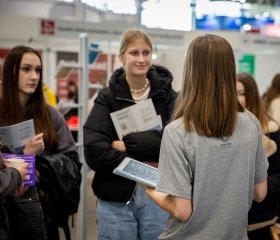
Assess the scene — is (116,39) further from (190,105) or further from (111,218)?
(190,105)

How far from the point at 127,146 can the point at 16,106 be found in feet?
2.07

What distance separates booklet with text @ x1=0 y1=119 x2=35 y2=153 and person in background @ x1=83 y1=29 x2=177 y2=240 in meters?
0.32

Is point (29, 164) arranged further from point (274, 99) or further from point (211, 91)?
point (274, 99)

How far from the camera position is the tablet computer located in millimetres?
1722

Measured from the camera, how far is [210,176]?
1556 mm

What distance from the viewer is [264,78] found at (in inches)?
449

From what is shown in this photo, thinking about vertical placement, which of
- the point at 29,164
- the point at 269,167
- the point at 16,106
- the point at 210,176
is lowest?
the point at 269,167

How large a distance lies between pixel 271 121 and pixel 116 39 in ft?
14.1

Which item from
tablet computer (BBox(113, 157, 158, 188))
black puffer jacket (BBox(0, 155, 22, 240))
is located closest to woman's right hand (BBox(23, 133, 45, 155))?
black puffer jacket (BBox(0, 155, 22, 240))

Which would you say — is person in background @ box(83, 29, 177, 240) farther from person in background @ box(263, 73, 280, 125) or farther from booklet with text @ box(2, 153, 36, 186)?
person in background @ box(263, 73, 280, 125)

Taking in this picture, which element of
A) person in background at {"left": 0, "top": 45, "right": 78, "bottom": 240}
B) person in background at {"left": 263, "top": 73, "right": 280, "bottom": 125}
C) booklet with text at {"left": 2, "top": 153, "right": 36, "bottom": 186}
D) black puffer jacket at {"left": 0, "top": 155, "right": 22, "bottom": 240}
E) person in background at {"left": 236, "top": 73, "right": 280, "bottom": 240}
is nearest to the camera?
black puffer jacket at {"left": 0, "top": 155, "right": 22, "bottom": 240}

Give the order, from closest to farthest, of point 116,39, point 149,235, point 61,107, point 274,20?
1. point 149,235
2. point 61,107
3. point 116,39
4. point 274,20

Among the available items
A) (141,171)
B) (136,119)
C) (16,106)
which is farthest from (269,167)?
(16,106)

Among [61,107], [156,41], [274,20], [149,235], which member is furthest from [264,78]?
[149,235]
